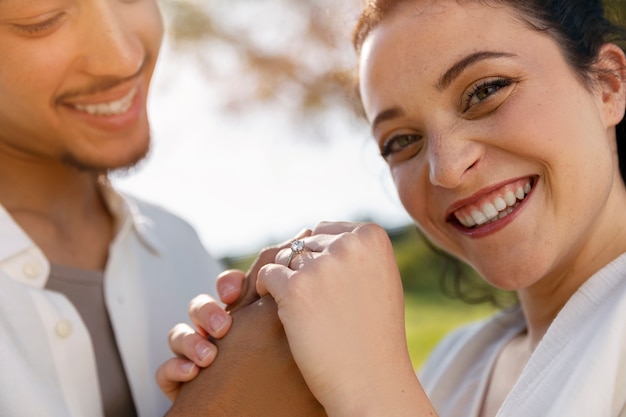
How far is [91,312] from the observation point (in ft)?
7.49

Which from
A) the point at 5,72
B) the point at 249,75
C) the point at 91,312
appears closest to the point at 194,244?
the point at 91,312

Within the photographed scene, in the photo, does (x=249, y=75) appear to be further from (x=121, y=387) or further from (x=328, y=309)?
(x=328, y=309)

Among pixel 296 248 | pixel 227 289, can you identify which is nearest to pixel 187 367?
pixel 227 289

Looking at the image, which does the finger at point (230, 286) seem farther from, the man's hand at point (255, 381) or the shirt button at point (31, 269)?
the shirt button at point (31, 269)

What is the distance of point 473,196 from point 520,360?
644 mm

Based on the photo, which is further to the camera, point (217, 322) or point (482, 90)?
point (482, 90)

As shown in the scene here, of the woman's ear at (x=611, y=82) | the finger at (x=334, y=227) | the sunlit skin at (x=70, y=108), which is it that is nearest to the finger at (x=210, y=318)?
the finger at (x=334, y=227)

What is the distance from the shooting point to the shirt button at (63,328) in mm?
2037

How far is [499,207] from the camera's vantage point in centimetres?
210

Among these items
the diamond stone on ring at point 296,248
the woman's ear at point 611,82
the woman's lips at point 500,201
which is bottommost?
the woman's lips at point 500,201

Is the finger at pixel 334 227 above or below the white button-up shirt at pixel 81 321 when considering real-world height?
above

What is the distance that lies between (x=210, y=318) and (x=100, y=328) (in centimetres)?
54

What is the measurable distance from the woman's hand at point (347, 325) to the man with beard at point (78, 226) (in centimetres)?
25

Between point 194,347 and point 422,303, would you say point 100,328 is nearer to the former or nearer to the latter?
point 194,347
